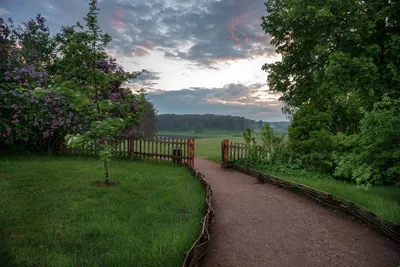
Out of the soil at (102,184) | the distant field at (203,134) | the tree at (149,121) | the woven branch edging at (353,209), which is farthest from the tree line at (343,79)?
the distant field at (203,134)

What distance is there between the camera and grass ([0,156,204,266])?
364 cm

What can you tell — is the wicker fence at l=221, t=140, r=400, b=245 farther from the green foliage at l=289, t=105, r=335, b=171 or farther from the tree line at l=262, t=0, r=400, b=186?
the green foliage at l=289, t=105, r=335, b=171

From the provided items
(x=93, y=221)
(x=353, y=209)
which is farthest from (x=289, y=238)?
(x=93, y=221)

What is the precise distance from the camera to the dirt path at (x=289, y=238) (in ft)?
13.3

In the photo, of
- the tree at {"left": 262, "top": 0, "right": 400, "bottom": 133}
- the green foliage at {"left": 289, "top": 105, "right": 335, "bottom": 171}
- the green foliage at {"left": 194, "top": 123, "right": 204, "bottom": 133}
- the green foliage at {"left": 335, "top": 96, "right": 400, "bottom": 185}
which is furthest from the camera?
the green foliage at {"left": 194, "top": 123, "right": 204, "bottom": 133}

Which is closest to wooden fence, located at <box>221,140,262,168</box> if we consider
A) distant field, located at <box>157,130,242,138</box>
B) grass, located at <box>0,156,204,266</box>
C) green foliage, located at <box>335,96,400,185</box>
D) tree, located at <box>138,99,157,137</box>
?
grass, located at <box>0,156,204,266</box>

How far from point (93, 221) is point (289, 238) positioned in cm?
421

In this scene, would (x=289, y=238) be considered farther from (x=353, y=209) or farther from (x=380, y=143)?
(x=380, y=143)

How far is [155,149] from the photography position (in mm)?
15266

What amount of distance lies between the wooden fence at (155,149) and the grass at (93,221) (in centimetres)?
575

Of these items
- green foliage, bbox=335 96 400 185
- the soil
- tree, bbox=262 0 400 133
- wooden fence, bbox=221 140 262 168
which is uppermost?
→ tree, bbox=262 0 400 133

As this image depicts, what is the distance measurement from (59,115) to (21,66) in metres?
3.16

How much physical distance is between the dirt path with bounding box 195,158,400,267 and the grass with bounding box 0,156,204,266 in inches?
28.3

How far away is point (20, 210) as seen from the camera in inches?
211
